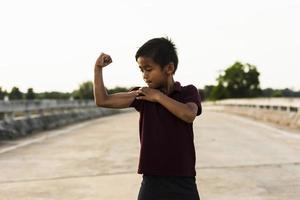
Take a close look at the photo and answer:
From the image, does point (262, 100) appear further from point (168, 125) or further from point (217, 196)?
point (168, 125)

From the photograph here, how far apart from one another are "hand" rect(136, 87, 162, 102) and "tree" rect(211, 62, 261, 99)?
14145 centimetres

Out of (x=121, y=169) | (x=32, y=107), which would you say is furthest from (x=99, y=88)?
(x=32, y=107)

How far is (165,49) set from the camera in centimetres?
297

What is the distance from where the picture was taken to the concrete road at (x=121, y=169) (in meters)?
6.30

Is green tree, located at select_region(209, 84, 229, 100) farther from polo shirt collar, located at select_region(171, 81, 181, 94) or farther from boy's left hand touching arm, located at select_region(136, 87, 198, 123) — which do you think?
boy's left hand touching arm, located at select_region(136, 87, 198, 123)

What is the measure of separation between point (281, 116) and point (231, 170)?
1221cm

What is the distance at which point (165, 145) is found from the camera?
9.74 feet

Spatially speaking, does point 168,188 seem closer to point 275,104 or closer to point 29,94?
point 275,104

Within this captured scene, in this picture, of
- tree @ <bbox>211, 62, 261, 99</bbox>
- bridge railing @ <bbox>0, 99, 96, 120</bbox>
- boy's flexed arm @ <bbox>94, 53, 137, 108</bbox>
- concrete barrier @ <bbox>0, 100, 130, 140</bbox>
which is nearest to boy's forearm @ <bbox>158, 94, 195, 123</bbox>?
boy's flexed arm @ <bbox>94, 53, 137, 108</bbox>

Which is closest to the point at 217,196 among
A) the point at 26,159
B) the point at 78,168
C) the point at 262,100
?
the point at 78,168

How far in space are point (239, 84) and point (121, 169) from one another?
138226mm

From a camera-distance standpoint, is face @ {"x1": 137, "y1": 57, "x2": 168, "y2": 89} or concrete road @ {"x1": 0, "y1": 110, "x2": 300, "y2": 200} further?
concrete road @ {"x1": 0, "y1": 110, "x2": 300, "y2": 200}

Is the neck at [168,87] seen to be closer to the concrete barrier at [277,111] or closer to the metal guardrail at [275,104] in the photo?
the concrete barrier at [277,111]

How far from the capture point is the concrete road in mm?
6297
